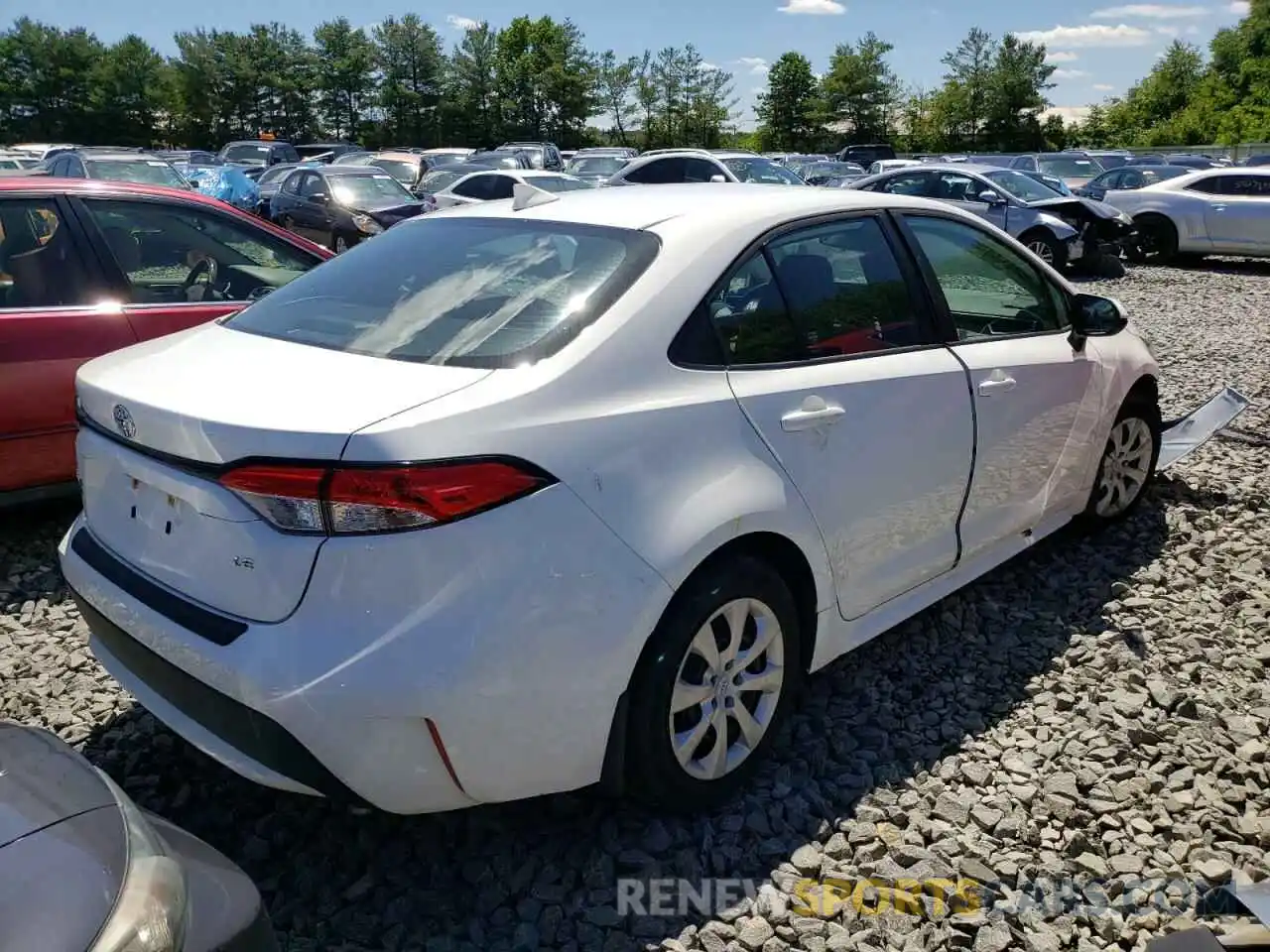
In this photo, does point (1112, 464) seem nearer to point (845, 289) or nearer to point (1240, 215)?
point (845, 289)

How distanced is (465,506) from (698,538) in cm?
59

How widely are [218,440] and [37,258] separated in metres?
2.95

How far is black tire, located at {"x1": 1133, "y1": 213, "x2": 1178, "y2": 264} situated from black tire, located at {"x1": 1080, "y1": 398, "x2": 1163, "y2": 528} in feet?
43.6

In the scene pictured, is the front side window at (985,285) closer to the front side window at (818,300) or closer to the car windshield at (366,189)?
the front side window at (818,300)

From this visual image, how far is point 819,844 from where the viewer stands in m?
2.60

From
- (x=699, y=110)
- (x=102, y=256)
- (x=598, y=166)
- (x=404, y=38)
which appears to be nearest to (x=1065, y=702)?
(x=102, y=256)

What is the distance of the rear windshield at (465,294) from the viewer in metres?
2.38

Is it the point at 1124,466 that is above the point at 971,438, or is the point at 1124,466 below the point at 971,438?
below

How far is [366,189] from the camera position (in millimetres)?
15117

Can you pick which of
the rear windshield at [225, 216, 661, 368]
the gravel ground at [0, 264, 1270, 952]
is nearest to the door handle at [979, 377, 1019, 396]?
the gravel ground at [0, 264, 1270, 952]

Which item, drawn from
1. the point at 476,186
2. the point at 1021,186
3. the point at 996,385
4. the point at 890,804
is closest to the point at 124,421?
the point at 890,804

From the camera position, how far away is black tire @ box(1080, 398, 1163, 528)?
436 centimetres

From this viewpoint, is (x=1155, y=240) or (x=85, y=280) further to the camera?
(x=1155, y=240)

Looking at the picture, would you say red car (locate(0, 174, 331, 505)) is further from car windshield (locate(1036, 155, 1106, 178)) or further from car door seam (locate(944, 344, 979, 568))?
car windshield (locate(1036, 155, 1106, 178))
